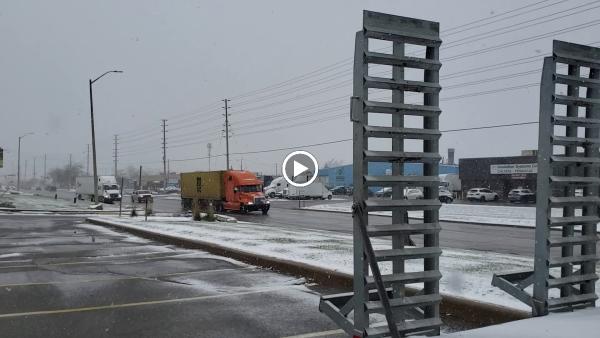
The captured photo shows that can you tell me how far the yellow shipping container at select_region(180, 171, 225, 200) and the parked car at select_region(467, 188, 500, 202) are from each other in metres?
Answer: 32.0

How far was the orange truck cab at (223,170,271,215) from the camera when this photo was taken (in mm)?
40188

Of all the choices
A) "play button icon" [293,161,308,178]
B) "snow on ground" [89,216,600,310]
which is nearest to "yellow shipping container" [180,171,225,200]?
"snow on ground" [89,216,600,310]

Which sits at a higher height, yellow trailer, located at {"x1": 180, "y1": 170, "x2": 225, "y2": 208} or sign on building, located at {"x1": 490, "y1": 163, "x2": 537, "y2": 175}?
sign on building, located at {"x1": 490, "y1": 163, "x2": 537, "y2": 175}

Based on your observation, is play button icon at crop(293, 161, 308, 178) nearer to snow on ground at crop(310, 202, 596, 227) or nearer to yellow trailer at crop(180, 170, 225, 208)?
snow on ground at crop(310, 202, 596, 227)

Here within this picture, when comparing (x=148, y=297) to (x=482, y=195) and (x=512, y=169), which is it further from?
(x=512, y=169)

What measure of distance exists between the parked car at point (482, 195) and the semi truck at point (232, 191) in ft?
97.4

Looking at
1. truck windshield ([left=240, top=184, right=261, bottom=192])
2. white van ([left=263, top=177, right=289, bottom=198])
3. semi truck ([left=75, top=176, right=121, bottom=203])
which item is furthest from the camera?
white van ([left=263, top=177, right=289, bottom=198])

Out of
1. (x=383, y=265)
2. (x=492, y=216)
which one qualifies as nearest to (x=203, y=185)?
(x=492, y=216)

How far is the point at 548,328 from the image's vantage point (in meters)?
4.66

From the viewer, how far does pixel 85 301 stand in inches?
297

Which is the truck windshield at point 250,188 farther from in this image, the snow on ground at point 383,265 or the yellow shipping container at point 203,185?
the snow on ground at point 383,265

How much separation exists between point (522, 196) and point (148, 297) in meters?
54.7

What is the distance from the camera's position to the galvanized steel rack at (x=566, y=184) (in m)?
5.17

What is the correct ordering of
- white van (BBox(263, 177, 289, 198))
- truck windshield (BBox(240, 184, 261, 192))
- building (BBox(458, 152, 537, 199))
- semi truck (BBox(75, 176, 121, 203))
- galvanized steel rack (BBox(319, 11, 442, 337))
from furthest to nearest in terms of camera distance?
white van (BBox(263, 177, 289, 198)) < building (BBox(458, 152, 537, 199)) < semi truck (BBox(75, 176, 121, 203)) < truck windshield (BBox(240, 184, 261, 192)) < galvanized steel rack (BBox(319, 11, 442, 337))
